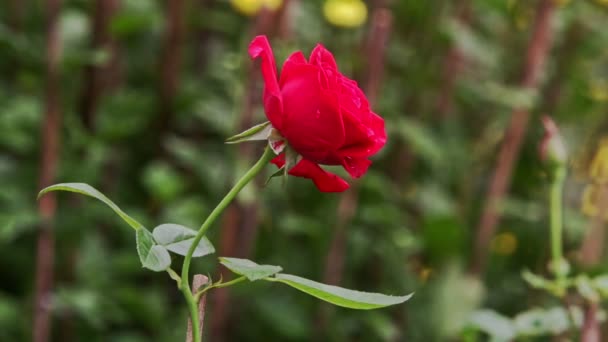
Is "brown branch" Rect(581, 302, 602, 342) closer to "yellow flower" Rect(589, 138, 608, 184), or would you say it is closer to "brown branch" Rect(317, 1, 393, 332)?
"yellow flower" Rect(589, 138, 608, 184)

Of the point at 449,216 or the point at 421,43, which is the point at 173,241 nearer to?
the point at 449,216

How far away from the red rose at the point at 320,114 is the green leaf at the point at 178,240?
0.17 ft

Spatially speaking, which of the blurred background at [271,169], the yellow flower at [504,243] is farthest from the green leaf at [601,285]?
the yellow flower at [504,243]

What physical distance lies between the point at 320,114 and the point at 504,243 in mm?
1187

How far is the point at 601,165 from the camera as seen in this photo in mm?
1164

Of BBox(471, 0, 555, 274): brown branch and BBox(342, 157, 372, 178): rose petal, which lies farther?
BBox(471, 0, 555, 274): brown branch

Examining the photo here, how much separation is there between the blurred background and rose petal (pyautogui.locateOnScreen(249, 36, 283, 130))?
707 mm

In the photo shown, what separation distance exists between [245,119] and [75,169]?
214mm

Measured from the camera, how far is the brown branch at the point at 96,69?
120 centimetres

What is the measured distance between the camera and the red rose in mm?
383

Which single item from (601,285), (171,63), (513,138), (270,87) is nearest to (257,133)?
(270,87)

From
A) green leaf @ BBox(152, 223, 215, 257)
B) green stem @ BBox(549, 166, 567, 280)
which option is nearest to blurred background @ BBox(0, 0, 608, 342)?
green stem @ BBox(549, 166, 567, 280)

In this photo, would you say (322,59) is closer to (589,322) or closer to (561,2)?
(589,322)

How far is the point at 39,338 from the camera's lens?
1.14m
